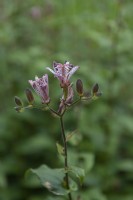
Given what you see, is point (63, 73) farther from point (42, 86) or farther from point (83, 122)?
point (83, 122)

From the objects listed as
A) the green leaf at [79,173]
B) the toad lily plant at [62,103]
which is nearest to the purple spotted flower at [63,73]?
the toad lily plant at [62,103]

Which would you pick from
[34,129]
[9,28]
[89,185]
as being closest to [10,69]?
[9,28]

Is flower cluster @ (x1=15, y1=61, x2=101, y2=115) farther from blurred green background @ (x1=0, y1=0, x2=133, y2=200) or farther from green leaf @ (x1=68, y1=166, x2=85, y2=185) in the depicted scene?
blurred green background @ (x1=0, y1=0, x2=133, y2=200)

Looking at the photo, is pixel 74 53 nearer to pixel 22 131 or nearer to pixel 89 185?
pixel 22 131

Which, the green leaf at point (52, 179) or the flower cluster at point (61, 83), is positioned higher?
the flower cluster at point (61, 83)

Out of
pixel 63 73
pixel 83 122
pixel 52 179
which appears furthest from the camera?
pixel 83 122

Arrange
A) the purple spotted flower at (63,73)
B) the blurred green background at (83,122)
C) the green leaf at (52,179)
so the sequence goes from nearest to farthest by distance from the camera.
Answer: the purple spotted flower at (63,73) < the green leaf at (52,179) < the blurred green background at (83,122)

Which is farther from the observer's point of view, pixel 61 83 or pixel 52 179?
pixel 52 179

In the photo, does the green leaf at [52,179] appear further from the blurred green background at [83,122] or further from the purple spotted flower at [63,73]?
the blurred green background at [83,122]

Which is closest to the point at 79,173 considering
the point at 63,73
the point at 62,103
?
the point at 62,103
